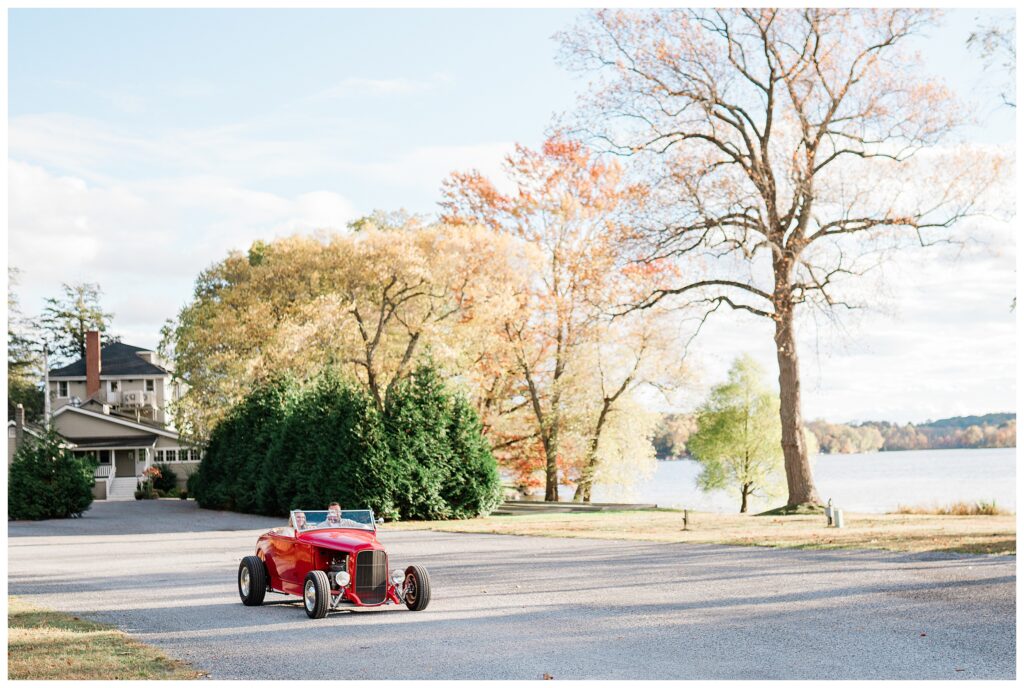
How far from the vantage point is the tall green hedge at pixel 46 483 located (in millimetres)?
34469

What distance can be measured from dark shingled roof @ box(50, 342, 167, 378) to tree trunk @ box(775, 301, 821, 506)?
48796 mm

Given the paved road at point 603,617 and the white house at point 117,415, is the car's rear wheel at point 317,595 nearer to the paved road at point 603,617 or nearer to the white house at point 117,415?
the paved road at point 603,617

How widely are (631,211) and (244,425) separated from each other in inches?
740

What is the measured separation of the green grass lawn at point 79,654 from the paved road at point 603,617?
27 cm

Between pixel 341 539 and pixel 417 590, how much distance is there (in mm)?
1037

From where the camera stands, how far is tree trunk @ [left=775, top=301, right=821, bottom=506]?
26156 mm

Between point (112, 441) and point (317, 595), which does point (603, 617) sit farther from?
point (112, 441)

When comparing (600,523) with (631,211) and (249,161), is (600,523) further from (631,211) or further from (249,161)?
(249,161)

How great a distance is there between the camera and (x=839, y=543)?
1778cm

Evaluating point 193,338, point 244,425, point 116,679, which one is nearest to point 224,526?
point 244,425

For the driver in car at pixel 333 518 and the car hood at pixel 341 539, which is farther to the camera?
the driver in car at pixel 333 518

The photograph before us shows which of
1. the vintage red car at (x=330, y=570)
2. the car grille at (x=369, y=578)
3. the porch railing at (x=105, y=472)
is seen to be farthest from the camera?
the porch railing at (x=105, y=472)

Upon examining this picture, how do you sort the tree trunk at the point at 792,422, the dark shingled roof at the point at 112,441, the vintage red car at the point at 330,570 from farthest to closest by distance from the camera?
1. the dark shingled roof at the point at 112,441
2. the tree trunk at the point at 792,422
3. the vintage red car at the point at 330,570

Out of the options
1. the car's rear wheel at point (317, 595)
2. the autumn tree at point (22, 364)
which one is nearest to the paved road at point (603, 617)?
the car's rear wheel at point (317, 595)
